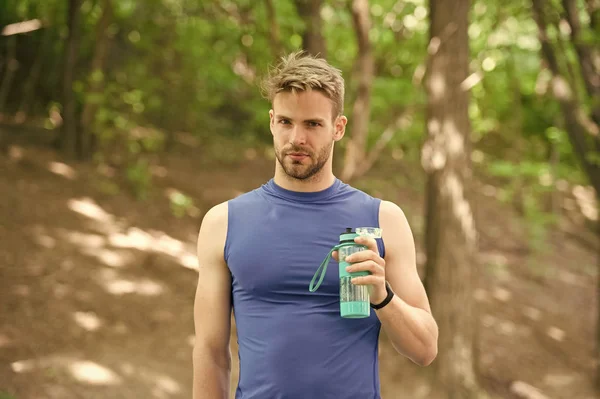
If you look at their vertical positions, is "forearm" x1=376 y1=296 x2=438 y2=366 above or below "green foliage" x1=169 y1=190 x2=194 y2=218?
below

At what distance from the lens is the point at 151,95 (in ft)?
47.7

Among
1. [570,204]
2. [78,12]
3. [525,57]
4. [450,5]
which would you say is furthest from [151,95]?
[570,204]

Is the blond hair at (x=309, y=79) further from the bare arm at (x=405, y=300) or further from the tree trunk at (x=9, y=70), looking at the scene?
the tree trunk at (x=9, y=70)

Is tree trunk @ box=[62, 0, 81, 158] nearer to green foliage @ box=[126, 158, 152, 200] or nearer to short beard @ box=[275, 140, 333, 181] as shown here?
green foliage @ box=[126, 158, 152, 200]

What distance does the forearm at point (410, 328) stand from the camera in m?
2.53

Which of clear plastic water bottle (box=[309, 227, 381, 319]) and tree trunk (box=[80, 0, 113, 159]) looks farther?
tree trunk (box=[80, 0, 113, 159])

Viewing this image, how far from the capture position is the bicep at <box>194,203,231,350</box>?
279cm

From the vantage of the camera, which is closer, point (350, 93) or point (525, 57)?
point (350, 93)

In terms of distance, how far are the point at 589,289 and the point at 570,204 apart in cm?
461

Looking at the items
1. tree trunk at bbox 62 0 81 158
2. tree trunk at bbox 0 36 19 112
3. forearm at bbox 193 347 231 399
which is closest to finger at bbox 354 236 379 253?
forearm at bbox 193 347 231 399

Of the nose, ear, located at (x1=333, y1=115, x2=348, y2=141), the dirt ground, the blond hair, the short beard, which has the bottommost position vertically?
the dirt ground

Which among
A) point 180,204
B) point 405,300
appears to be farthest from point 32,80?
point 405,300

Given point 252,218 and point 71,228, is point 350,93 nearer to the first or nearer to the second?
point 71,228

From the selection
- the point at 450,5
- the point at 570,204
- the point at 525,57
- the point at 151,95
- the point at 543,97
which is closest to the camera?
the point at 450,5
